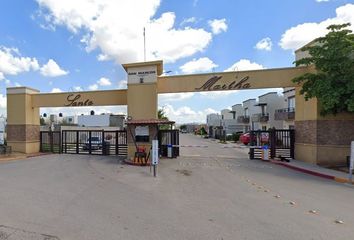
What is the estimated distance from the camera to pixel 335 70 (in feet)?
47.3

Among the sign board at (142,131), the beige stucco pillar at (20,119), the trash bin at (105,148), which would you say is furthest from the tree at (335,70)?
the beige stucco pillar at (20,119)

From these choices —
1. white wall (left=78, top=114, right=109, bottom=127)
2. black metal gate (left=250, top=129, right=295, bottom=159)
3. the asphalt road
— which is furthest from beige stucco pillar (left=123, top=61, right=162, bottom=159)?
white wall (left=78, top=114, right=109, bottom=127)

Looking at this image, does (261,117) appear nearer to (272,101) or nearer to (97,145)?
(272,101)

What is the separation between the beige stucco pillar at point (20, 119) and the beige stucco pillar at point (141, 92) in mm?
9676

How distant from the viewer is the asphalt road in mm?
5574

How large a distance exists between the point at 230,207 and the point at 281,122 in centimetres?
3709

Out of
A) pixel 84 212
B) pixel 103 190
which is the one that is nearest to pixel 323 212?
pixel 84 212

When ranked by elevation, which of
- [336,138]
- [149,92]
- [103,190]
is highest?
[149,92]

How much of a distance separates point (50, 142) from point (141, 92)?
34.7 feet

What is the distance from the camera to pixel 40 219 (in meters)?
6.32

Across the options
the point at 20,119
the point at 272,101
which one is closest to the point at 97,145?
the point at 20,119

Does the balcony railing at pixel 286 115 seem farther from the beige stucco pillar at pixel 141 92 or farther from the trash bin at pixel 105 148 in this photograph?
the trash bin at pixel 105 148

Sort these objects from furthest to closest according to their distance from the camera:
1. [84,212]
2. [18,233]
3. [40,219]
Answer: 1. [84,212]
2. [40,219]
3. [18,233]

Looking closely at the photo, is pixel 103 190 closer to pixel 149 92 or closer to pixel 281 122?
pixel 149 92
